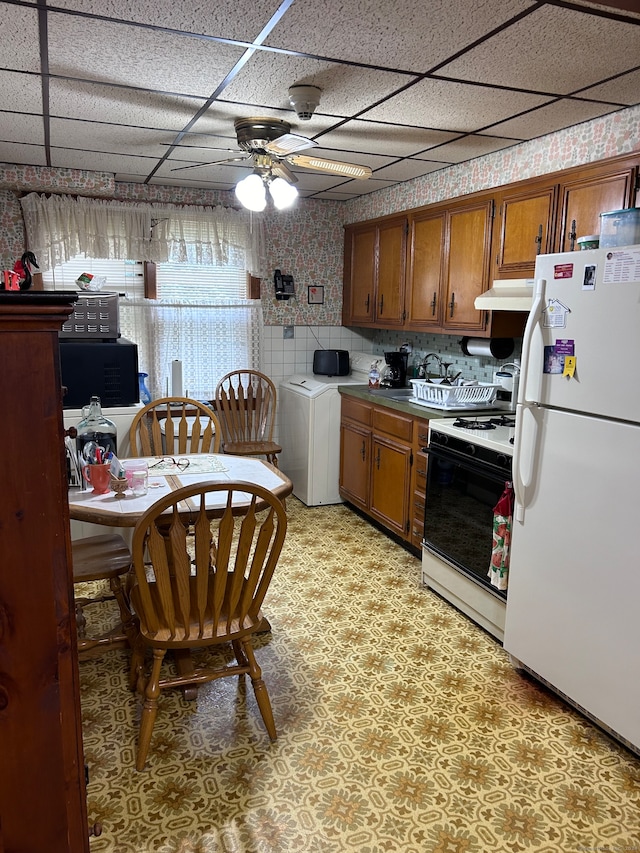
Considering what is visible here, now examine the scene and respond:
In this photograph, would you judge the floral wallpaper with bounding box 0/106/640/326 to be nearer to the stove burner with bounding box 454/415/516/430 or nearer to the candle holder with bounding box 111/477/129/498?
the stove burner with bounding box 454/415/516/430

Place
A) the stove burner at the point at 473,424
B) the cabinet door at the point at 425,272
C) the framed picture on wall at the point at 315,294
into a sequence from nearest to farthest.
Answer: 1. the stove burner at the point at 473,424
2. the cabinet door at the point at 425,272
3. the framed picture on wall at the point at 315,294

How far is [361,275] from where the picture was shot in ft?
16.0

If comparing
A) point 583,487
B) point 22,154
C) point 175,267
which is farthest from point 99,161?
point 583,487

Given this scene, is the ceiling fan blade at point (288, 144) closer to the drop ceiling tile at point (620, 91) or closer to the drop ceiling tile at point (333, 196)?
the drop ceiling tile at point (620, 91)

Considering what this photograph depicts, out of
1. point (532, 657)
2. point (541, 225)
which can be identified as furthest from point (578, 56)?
point (532, 657)

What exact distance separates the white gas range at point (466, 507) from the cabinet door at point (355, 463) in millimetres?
930

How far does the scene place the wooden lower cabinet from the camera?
373 cm

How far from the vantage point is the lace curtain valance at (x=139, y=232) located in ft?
13.8

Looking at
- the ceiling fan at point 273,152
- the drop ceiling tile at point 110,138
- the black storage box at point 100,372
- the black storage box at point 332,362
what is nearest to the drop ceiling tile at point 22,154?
the drop ceiling tile at point 110,138

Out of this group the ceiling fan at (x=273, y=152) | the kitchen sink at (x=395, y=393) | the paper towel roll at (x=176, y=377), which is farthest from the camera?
the paper towel roll at (x=176, y=377)

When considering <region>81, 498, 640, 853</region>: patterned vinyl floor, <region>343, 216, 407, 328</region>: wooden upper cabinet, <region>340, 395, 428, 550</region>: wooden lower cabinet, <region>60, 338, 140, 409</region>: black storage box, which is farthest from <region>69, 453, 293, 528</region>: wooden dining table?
<region>343, 216, 407, 328</region>: wooden upper cabinet

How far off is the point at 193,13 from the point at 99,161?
228 centimetres

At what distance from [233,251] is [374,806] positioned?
3890 mm

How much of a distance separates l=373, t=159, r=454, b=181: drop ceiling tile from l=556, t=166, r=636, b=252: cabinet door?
1.00 meters
